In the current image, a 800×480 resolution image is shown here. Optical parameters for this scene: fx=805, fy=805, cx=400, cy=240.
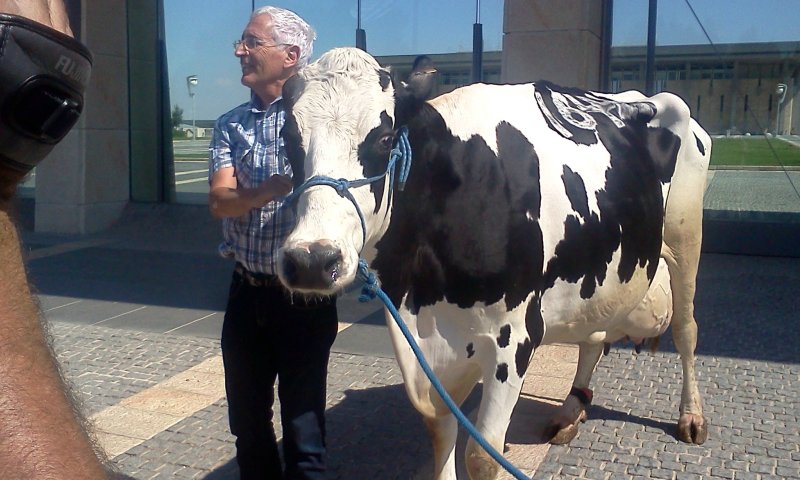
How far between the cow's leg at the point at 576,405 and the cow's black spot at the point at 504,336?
140 centimetres

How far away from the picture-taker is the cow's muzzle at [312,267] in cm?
217

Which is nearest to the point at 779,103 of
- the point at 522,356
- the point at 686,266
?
the point at 686,266

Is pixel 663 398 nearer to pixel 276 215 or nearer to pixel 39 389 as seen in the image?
pixel 276 215

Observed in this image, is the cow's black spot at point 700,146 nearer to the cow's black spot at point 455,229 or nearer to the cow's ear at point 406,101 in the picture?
the cow's black spot at point 455,229

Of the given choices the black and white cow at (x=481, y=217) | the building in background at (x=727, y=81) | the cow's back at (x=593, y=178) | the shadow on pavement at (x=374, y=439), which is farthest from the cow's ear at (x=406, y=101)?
the building in background at (x=727, y=81)

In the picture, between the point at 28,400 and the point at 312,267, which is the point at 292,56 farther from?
the point at 28,400

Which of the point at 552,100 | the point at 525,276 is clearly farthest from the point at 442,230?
the point at 552,100

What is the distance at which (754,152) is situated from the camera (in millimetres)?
9719

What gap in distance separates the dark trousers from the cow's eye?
2.30 ft

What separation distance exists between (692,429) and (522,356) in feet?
5.58

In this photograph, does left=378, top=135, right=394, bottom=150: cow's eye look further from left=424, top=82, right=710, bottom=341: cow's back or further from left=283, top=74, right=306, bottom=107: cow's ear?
left=424, top=82, right=710, bottom=341: cow's back

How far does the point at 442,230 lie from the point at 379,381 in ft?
8.33

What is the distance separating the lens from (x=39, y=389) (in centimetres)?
93

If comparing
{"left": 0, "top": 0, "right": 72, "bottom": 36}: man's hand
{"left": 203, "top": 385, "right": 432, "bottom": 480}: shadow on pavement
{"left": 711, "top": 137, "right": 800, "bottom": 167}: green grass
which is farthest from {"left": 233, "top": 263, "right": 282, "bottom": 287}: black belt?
{"left": 711, "top": 137, "right": 800, "bottom": 167}: green grass
